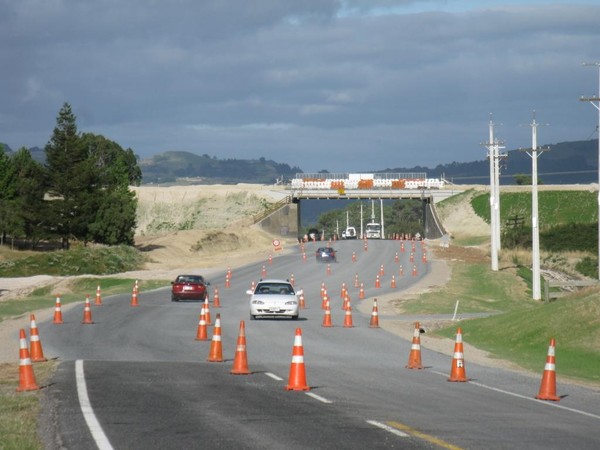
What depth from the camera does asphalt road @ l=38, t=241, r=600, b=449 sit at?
40.2 ft

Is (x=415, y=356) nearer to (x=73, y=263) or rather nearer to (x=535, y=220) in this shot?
(x=535, y=220)

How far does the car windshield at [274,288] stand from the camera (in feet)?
130

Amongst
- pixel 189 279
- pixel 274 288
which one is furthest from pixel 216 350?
pixel 189 279

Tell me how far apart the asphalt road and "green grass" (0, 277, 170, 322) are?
51.8ft

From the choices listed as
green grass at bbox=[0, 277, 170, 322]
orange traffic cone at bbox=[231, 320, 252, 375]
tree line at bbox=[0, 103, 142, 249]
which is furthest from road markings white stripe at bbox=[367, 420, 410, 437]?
tree line at bbox=[0, 103, 142, 249]

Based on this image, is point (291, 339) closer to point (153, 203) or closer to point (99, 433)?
point (99, 433)

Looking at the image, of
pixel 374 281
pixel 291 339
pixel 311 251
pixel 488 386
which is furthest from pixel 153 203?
pixel 488 386

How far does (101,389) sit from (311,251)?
80.4m

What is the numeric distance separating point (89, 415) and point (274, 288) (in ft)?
85.9

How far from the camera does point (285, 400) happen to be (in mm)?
15711

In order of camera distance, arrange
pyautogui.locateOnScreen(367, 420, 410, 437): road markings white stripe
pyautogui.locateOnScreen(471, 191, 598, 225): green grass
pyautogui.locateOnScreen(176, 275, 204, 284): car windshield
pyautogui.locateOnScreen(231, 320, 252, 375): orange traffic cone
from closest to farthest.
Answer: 1. pyautogui.locateOnScreen(367, 420, 410, 437): road markings white stripe
2. pyautogui.locateOnScreen(231, 320, 252, 375): orange traffic cone
3. pyautogui.locateOnScreen(176, 275, 204, 284): car windshield
4. pyautogui.locateOnScreen(471, 191, 598, 225): green grass

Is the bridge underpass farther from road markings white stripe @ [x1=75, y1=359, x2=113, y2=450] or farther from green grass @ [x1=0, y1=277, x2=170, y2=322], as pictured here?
road markings white stripe @ [x1=75, y1=359, x2=113, y2=450]

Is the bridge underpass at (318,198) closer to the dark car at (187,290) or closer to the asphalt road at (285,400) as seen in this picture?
the dark car at (187,290)

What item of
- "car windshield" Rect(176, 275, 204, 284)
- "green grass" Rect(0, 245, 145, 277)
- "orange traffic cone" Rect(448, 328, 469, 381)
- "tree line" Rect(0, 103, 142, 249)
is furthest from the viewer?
"tree line" Rect(0, 103, 142, 249)
